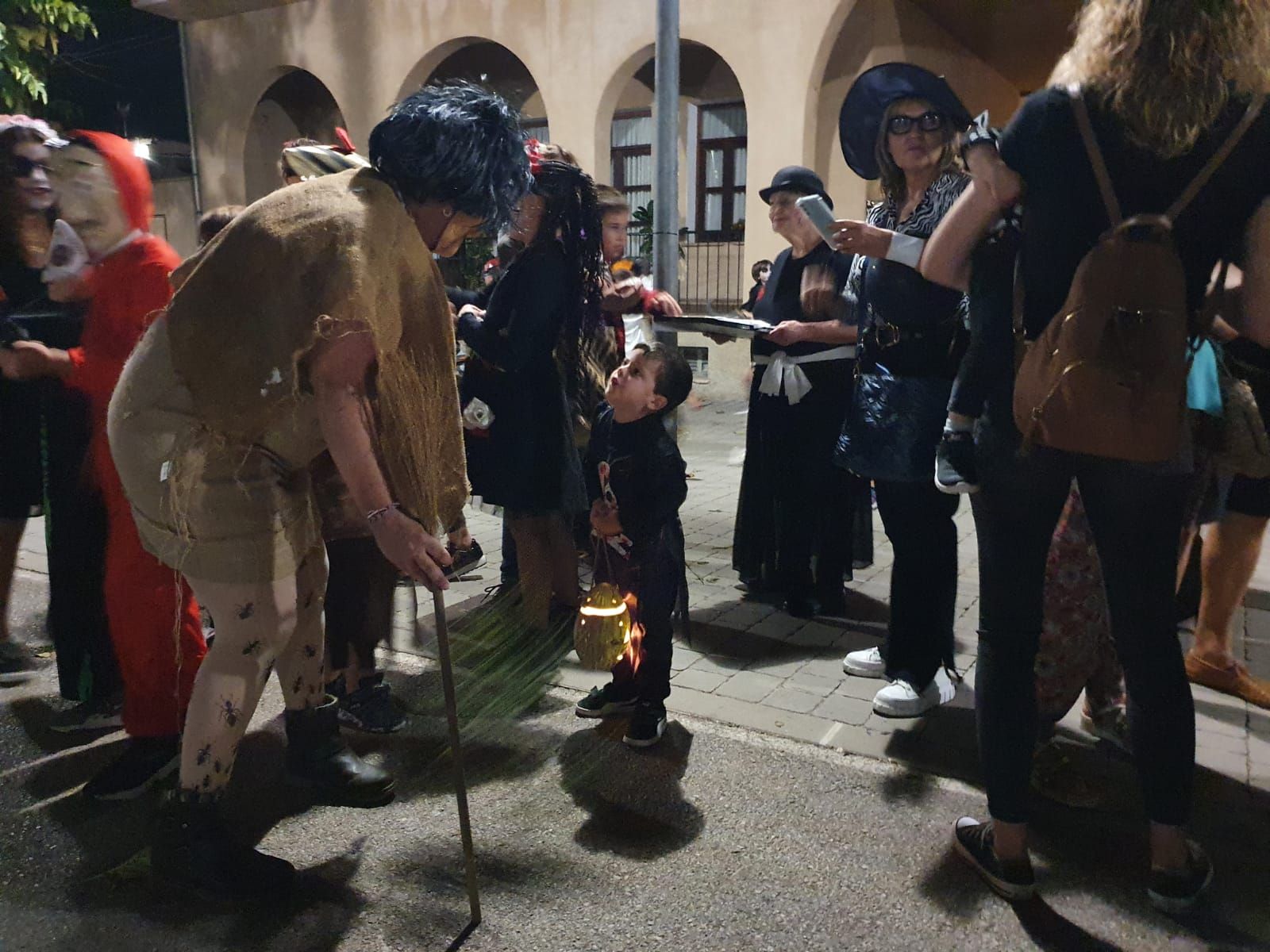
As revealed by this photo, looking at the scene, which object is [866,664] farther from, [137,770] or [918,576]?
[137,770]

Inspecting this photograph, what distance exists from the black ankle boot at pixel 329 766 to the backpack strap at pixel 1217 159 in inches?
97.2

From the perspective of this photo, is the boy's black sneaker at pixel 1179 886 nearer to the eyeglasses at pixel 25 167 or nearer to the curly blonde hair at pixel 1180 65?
the curly blonde hair at pixel 1180 65

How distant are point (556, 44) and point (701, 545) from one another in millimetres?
9001

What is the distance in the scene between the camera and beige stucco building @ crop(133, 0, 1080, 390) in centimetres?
1085

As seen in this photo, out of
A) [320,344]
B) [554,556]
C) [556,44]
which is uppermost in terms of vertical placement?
[556,44]

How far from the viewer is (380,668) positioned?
146 inches

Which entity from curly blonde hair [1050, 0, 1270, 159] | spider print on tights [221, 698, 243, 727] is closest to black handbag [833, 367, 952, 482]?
curly blonde hair [1050, 0, 1270, 159]

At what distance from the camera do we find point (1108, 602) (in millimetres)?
2113

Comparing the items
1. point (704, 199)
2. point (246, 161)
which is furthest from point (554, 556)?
point (246, 161)

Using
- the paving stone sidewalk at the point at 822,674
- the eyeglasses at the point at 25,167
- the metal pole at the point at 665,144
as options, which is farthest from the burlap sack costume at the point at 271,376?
the metal pole at the point at 665,144

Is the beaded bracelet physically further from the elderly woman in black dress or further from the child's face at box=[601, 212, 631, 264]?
the child's face at box=[601, 212, 631, 264]

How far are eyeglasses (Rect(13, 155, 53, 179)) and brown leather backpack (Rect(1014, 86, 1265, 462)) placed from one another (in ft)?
10.6

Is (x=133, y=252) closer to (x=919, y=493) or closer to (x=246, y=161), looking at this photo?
(x=919, y=493)

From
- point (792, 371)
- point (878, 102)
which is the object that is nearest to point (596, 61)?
point (792, 371)
